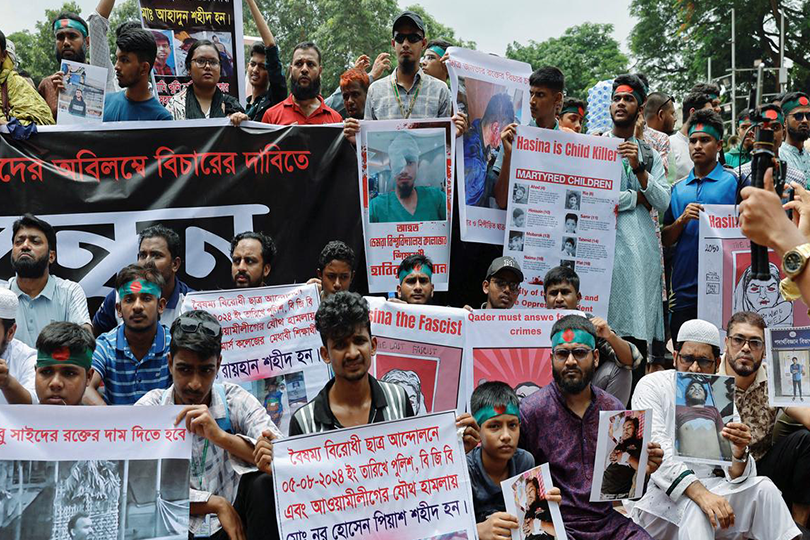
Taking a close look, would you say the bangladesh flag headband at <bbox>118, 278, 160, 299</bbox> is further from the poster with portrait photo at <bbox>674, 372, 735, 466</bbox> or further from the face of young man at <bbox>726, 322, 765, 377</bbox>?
the face of young man at <bbox>726, 322, 765, 377</bbox>

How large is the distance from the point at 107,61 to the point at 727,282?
533 centimetres

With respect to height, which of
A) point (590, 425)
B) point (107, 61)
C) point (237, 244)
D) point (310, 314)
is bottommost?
point (590, 425)

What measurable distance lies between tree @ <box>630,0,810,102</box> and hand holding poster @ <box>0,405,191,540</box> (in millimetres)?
32172

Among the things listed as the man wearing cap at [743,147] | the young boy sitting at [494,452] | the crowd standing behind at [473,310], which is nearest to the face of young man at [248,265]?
the crowd standing behind at [473,310]

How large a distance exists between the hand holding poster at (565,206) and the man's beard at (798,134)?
9.02ft

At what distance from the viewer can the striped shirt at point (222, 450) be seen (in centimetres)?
493

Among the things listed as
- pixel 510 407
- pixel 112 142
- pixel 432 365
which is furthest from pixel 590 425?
pixel 112 142

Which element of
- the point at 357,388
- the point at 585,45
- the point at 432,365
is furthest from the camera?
the point at 585,45

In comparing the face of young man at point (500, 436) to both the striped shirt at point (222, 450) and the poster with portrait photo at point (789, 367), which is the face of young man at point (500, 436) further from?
the poster with portrait photo at point (789, 367)

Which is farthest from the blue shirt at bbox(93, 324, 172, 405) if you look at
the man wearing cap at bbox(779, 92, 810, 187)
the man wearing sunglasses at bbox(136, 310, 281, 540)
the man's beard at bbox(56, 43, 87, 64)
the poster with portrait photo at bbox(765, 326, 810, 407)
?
the man wearing cap at bbox(779, 92, 810, 187)

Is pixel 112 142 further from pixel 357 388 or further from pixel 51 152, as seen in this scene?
pixel 357 388

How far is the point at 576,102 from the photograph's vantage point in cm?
1056

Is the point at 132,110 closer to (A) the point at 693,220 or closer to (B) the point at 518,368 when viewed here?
(B) the point at 518,368

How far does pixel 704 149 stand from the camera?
8.23m
